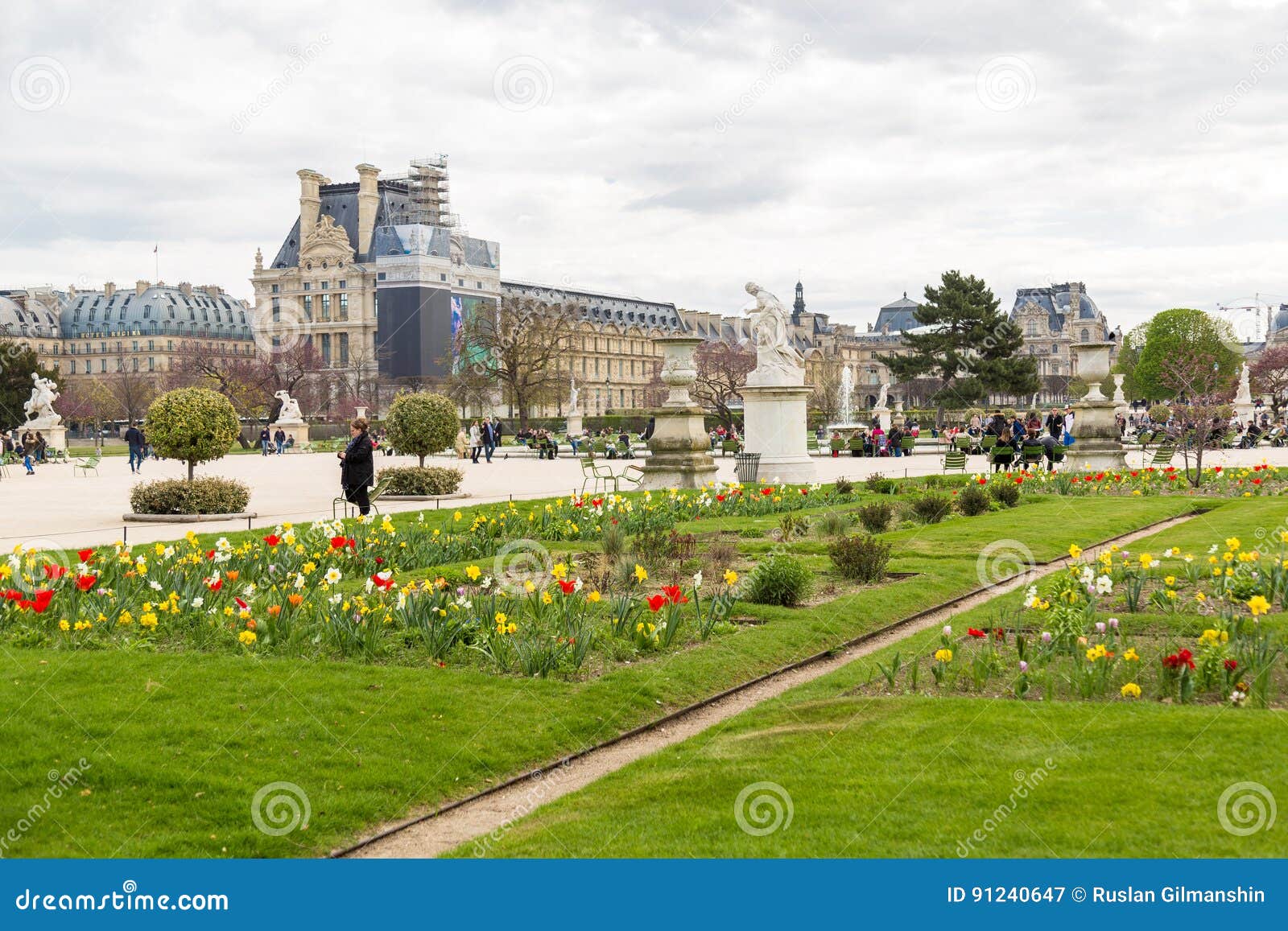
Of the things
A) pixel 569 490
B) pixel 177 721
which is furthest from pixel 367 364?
pixel 177 721

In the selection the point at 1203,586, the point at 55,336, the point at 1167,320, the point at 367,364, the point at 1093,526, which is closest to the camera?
the point at 1203,586

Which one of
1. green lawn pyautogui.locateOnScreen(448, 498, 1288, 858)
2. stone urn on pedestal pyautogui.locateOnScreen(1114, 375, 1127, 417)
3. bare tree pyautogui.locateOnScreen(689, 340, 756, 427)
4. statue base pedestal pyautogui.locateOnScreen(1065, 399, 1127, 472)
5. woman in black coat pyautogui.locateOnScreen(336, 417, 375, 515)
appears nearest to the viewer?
green lawn pyautogui.locateOnScreen(448, 498, 1288, 858)

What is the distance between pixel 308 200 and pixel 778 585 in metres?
111

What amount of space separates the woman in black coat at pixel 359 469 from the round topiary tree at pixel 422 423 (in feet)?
24.3

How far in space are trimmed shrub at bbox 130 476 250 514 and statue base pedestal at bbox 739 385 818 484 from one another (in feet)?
30.4

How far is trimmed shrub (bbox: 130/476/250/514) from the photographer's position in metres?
17.9

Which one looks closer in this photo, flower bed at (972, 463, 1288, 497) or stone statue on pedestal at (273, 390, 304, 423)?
flower bed at (972, 463, 1288, 497)

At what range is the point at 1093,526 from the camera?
15.1 metres

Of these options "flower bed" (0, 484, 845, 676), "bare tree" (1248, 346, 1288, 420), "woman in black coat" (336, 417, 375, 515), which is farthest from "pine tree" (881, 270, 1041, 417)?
"flower bed" (0, 484, 845, 676)

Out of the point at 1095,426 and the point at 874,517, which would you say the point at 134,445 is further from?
the point at 874,517

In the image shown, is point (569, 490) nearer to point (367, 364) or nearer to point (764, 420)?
point (764, 420)

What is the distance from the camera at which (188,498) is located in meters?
17.9

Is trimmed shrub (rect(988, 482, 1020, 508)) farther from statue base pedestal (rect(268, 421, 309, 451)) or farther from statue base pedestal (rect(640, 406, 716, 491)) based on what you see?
statue base pedestal (rect(268, 421, 309, 451))

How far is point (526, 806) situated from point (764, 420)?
58.6 feet
